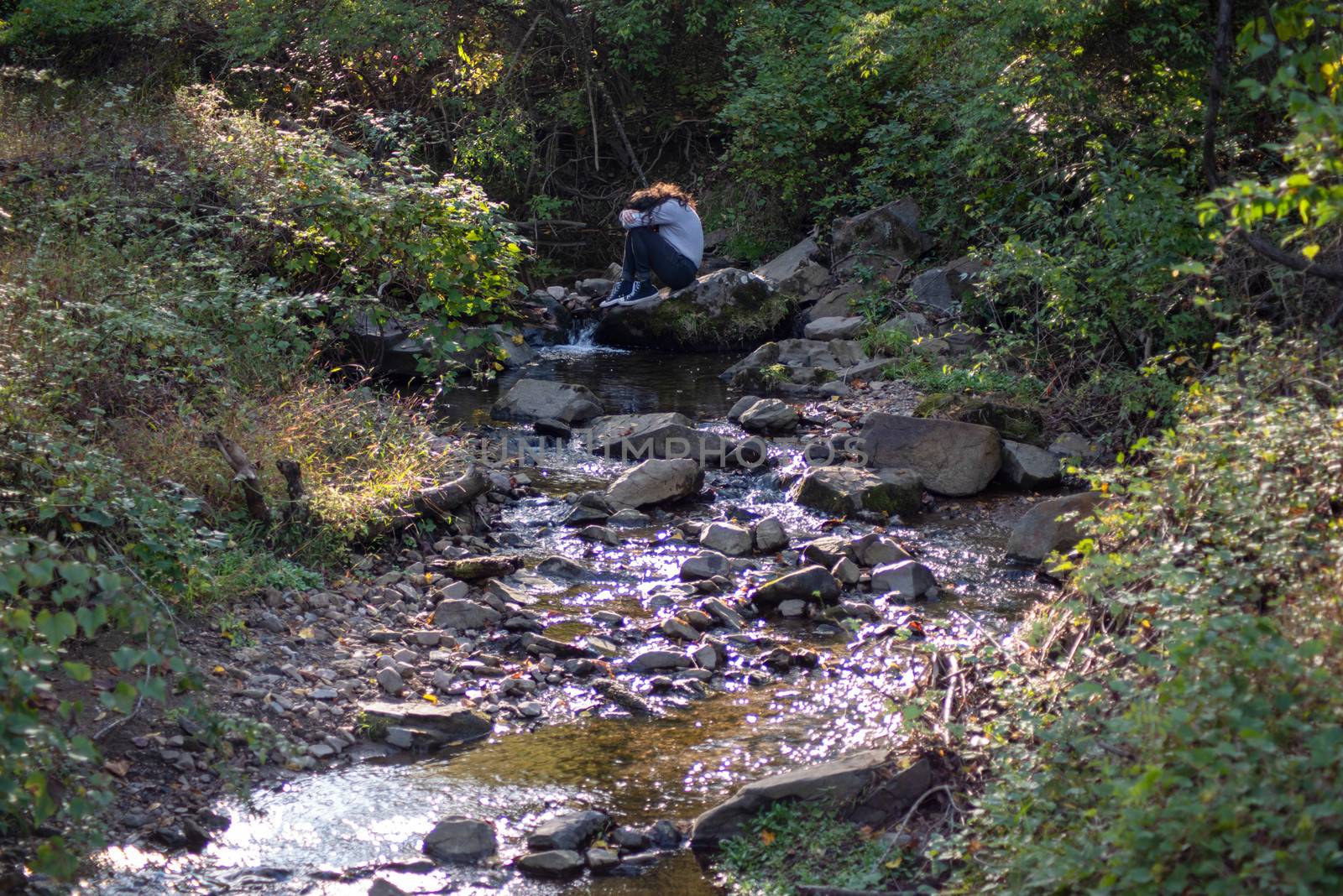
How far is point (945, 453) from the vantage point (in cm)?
775

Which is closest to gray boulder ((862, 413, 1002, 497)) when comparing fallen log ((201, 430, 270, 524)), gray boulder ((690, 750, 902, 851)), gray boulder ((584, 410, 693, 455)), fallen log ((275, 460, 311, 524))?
gray boulder ((584, 410, 693, 455))

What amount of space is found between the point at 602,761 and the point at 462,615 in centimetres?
143

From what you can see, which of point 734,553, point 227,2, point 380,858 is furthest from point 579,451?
point 227,2

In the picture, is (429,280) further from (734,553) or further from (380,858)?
(380,858)

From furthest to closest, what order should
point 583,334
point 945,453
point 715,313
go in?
point 583,334
point 715,313
point 945,453

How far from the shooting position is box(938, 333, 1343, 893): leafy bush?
2.52 meters

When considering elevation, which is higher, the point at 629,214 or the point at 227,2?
the point at 227,2

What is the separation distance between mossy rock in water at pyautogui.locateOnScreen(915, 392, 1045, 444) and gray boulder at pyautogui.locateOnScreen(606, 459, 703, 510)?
6.62ft

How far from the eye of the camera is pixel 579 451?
8.74m

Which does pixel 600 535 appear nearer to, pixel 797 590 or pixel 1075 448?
pixel 797 590

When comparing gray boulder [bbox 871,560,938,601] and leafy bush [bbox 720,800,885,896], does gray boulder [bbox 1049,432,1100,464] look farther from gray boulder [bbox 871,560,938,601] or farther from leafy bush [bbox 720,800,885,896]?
leafy bush [bbox 720,800,885,896]

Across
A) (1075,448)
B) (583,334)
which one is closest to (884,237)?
(583,334)

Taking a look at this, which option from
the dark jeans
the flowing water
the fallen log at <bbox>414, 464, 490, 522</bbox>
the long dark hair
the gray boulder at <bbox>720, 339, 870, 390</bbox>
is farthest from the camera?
the dark jeans

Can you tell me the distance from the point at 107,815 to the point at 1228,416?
13.2 ft
